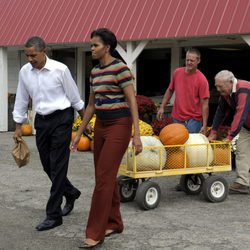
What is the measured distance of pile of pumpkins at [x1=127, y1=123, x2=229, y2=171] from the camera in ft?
A: 21.1

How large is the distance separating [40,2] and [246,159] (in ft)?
31.7

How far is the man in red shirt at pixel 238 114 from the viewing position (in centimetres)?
680

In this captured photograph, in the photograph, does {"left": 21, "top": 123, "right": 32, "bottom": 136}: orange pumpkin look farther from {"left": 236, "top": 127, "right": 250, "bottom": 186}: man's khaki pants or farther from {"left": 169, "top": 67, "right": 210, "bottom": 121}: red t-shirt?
{"left": 236, "top": 127, "right": 250, "bottom": 186}: man's khaki pants

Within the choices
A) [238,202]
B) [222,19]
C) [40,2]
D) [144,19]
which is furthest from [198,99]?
[40,2]

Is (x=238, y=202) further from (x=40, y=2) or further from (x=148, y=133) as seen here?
(x=40, y=2)

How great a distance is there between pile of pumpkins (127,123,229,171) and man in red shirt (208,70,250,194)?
0.33 m

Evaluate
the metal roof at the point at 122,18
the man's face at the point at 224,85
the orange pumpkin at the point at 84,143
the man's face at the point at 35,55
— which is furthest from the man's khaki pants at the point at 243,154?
the orange pumpkin at the point at 84,143

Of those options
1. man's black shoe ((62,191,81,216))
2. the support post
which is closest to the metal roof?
the support post

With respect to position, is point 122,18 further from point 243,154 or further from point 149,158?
point 149,158

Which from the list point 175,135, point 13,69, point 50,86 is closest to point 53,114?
point 50,86

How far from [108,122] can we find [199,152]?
6.58ft

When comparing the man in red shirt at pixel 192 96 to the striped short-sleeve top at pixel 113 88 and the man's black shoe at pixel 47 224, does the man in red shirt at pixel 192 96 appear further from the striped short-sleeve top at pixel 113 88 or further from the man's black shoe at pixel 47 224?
the man's black shoe at pixel 47 224

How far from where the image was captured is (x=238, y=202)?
6.88 metres

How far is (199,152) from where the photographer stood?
6758mm
